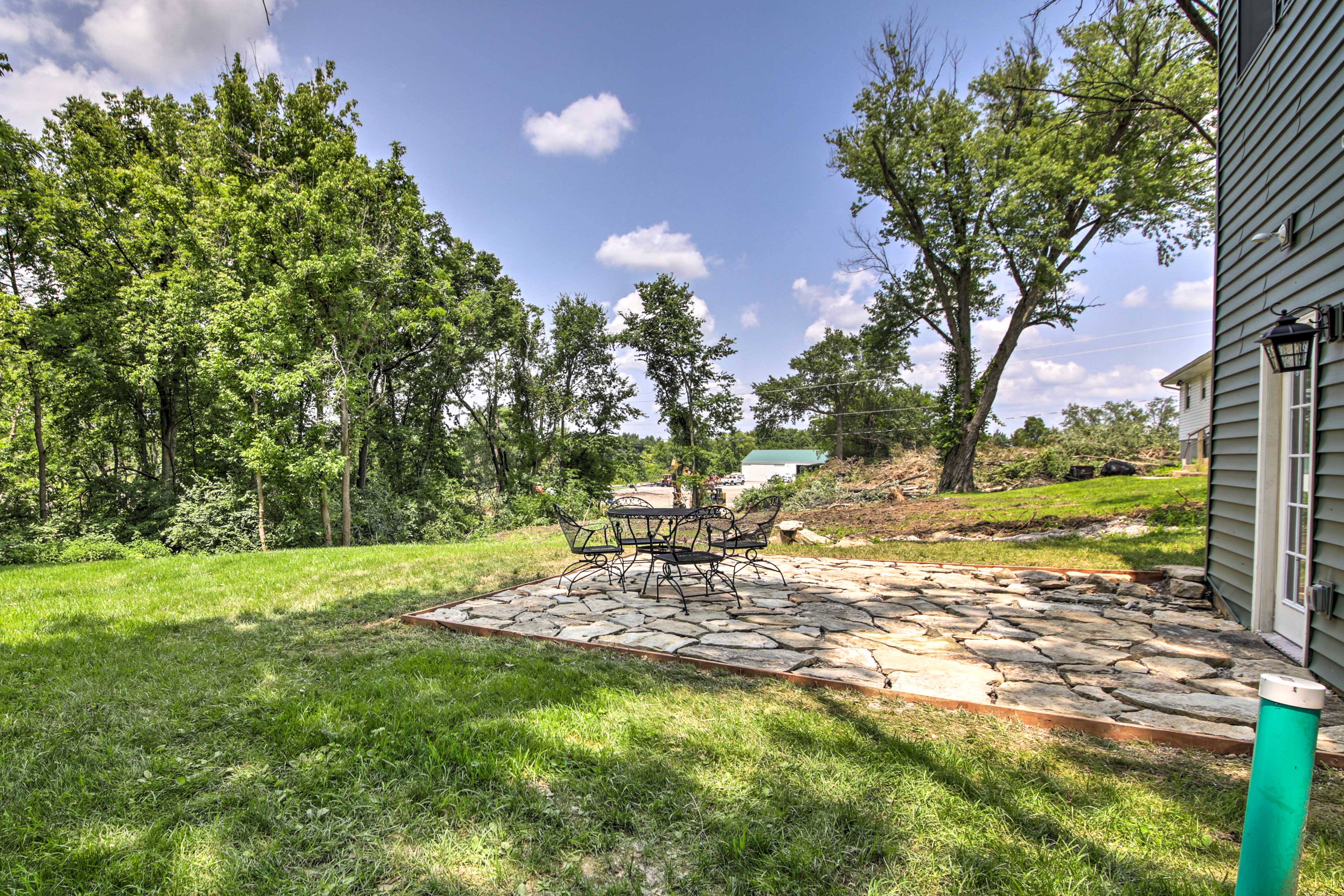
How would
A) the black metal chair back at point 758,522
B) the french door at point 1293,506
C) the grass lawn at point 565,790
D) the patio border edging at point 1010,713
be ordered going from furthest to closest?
the black metal chair back at point 758,522 < the french door at point 1293,506 < the patio border edging at point 1010,713 < the grass lawn at point 565,790

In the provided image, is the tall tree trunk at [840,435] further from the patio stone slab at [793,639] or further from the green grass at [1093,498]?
the patio stone slab at [793,639]

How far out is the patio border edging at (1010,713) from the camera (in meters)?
2.28

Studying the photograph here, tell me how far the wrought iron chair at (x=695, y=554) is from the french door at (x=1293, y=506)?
143 inches

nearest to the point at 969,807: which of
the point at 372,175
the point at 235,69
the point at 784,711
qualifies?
the point at 784,711

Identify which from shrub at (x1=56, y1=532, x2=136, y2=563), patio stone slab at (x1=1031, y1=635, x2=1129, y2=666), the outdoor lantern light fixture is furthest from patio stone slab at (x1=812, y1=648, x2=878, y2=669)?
shrub at (x1=56, y1=532, x2=136, y2=563)

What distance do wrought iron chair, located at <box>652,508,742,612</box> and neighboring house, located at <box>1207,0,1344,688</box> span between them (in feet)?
11.9

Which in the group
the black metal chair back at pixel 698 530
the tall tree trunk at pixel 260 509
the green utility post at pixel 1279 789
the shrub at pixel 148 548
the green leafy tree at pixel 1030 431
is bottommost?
the shrub at pixel 148 548

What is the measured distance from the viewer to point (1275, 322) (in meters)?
3.49

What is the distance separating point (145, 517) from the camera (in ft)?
42.5

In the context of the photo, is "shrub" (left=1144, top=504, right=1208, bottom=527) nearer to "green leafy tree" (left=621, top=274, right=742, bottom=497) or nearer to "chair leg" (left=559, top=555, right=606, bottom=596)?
"chair leg" (left=559, top=555, right=606, bottom=596)

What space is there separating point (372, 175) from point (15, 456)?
442 inches

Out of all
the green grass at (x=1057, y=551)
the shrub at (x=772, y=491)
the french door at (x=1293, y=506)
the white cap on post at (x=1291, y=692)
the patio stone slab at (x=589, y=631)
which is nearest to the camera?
the white cap on post at (x=1291, y=692)

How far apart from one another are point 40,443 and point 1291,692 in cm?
1790

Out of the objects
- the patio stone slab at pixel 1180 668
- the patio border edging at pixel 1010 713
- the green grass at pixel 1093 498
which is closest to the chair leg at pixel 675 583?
the patio border edging at pixel 1010 713
